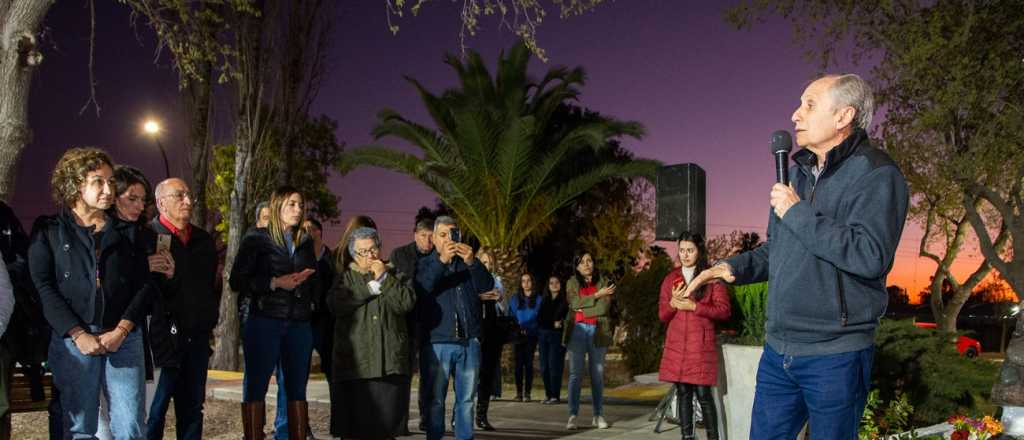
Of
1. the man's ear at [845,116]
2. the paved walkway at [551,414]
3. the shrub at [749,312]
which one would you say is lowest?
the paved walkway at [551,414]

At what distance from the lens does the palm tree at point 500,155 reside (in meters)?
21.7

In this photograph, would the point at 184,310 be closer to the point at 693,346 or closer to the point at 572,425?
the point at 693,346

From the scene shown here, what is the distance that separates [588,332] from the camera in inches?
400

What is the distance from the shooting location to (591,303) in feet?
34.0

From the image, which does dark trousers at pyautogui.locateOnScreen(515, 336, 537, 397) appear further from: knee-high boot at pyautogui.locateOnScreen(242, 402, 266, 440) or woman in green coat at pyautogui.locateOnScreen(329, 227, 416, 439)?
knee-high boot at pyautogui.locateOnScreen(242, 402, 266, 440)

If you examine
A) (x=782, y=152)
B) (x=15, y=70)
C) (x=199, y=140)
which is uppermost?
(x=199, y=140)

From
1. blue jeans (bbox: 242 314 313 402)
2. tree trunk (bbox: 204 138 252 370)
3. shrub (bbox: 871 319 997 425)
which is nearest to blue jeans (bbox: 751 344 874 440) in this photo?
blue jeans (bbox: 242 314 313 402)

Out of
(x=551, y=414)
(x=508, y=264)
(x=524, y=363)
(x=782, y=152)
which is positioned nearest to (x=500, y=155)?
(x=508, y=264)

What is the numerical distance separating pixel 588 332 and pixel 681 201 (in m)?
1.95

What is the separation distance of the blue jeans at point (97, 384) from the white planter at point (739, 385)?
4280 millimetres

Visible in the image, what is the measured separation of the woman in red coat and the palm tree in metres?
13.6

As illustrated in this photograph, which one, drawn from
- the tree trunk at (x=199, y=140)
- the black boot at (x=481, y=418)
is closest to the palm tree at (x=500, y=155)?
the tree trunk at (x=199, y=140)

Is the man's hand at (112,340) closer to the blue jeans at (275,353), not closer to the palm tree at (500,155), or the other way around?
the blue jeans at (275,353)

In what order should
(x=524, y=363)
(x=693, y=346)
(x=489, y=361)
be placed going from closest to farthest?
(x=693, y=346)
(x=489, y=361)
(x=524, y=363)
